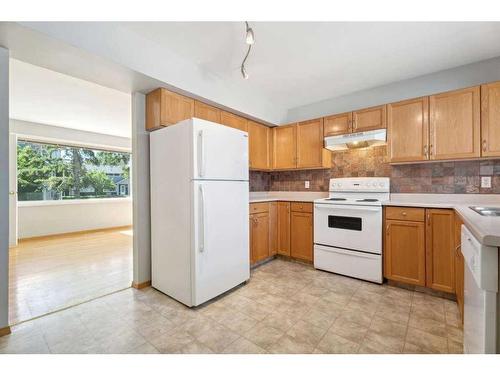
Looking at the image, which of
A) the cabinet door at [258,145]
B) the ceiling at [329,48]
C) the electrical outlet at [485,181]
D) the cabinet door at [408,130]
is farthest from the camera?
the cabinet door at [258,145]

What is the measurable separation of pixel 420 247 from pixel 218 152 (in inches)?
90.4

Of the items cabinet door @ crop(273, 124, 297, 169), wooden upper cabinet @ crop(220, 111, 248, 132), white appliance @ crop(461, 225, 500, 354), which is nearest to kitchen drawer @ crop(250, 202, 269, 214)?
cabinet door @ crop(273, 124, 297, 169)

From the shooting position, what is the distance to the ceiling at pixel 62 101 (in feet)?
9.59

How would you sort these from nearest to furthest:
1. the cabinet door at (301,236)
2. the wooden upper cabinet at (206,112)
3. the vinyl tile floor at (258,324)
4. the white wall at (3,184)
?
the vinyl tile floor at (258,324) → the white wall at (3,184) → the wooden upper cabinet at (206,112) → the cabinet door at (301,236)

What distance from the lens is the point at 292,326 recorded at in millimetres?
1832

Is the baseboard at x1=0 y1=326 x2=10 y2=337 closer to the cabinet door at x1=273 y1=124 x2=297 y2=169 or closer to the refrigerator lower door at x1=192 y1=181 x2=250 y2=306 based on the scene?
the refrigerator lower door at x1=192 y1=181 x2=250 y2=306

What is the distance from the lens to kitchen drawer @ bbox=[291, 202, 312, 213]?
3246 millimetres

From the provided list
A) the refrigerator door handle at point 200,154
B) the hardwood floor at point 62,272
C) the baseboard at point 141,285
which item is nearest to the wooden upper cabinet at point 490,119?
the refrigerator door handle at point 200,154

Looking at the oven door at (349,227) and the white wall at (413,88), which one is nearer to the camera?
the white wall at (413,88)

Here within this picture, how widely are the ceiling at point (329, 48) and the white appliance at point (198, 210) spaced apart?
2.62 ft

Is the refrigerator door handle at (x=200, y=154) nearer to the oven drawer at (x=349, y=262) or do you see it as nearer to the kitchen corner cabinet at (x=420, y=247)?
the oven drawer at (x=349, y=262)

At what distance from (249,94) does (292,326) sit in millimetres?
2907

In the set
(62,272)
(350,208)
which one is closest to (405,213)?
(350,208)

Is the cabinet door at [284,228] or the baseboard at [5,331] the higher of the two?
the cabinet door at [284,228]
